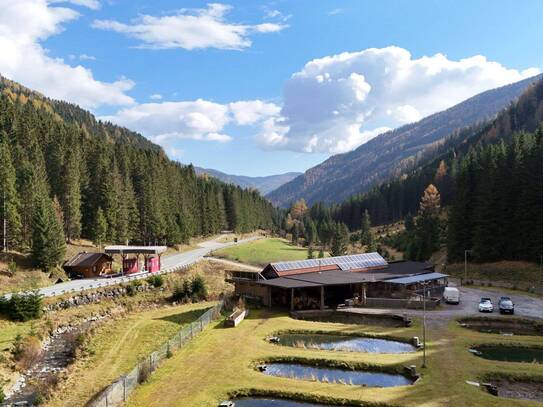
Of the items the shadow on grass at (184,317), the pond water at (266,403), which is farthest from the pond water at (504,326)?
the shadow on grass at (184,317)

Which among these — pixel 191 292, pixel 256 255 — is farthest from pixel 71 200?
pixel 256 255

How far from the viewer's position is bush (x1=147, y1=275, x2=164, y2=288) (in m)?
60.1

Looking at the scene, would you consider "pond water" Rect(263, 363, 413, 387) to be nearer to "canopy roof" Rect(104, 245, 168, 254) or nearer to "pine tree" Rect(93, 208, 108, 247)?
"canopy roof" Rect(104, 245, 168, 254)

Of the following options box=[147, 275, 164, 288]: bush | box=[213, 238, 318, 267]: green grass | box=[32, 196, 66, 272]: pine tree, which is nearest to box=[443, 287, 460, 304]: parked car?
box=[147, 275, 164, 288]: bush

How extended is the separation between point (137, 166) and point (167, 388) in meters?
82.9

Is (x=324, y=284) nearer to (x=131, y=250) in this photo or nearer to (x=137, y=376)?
(x=137, y=376)

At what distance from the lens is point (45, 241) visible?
190ft

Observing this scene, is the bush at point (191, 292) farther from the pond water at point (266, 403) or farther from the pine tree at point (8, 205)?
the pond water at point (266, 403)

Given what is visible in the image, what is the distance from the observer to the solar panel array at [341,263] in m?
60.0

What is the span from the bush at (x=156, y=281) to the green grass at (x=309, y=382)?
2137cm

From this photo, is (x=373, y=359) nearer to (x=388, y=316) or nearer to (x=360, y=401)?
(x=360, y=401)

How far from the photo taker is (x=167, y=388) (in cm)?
2650

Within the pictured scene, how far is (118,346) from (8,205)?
35.5 metres

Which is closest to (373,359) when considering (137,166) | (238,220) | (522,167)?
(522,167)
